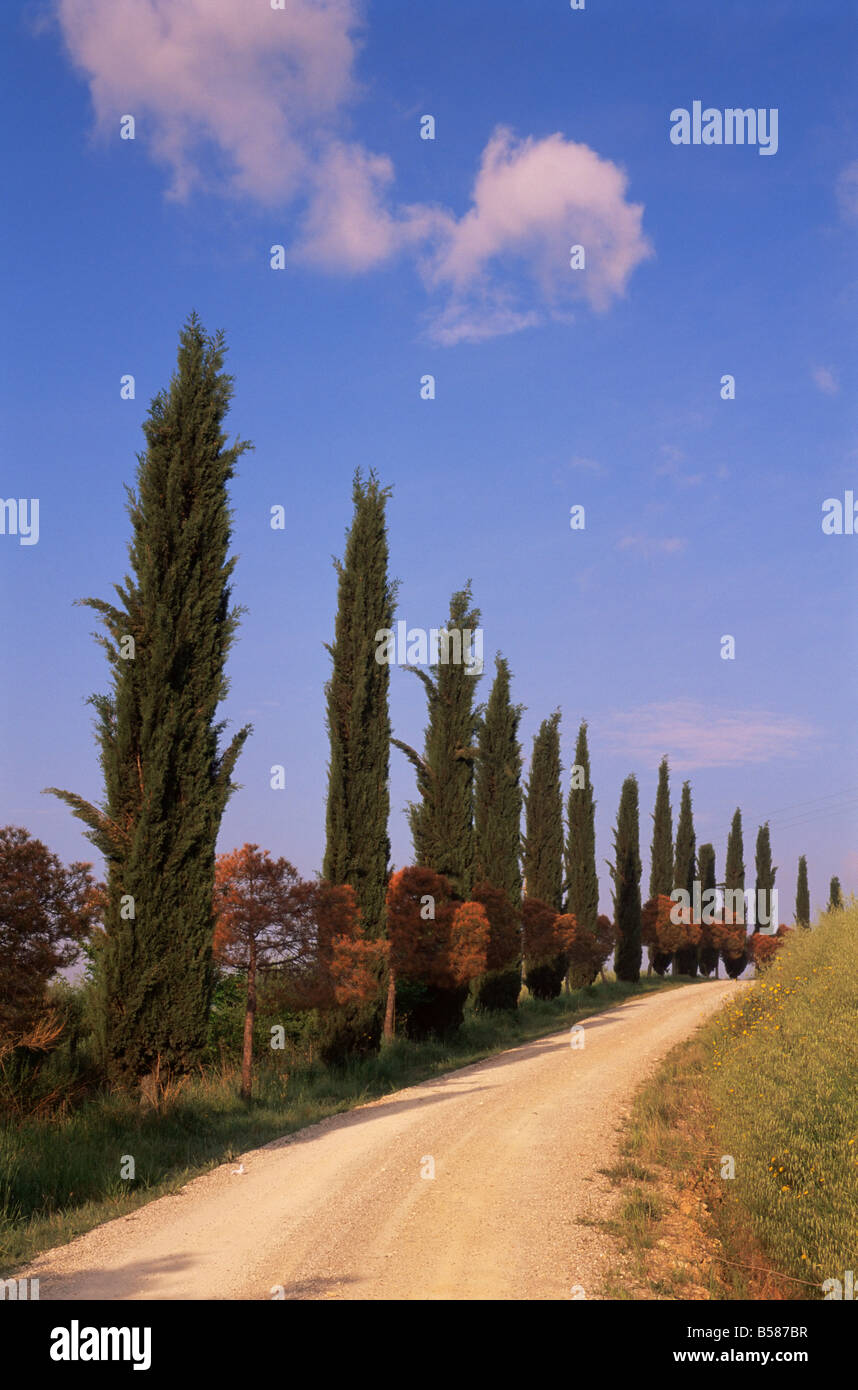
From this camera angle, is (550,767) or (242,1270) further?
(550,767)

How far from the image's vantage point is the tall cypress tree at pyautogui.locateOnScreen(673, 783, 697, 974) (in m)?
62.9

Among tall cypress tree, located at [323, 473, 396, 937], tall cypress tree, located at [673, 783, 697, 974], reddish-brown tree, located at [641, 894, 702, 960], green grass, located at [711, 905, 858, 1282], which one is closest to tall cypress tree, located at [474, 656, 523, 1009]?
tall cypress tree, located at [323, 473, 396, 937]

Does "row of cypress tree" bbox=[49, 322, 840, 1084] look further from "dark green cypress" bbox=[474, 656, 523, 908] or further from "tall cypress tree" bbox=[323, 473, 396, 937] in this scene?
"dark green cypress" bbox=[474, 656, 523, 908]

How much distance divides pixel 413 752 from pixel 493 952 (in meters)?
6.37

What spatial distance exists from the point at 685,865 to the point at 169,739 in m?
55.0

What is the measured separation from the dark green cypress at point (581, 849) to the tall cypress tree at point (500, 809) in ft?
44.3

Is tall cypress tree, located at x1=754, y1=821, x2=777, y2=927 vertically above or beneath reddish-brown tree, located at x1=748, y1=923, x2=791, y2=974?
above

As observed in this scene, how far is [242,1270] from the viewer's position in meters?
7.38

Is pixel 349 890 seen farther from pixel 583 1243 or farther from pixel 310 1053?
pixel 583 1243

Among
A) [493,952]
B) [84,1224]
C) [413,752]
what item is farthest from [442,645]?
[84,1224]

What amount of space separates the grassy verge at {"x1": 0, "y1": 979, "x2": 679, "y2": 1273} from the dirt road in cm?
39

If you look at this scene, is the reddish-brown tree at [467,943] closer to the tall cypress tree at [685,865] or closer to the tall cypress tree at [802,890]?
the tall cypress tree at [685,865]

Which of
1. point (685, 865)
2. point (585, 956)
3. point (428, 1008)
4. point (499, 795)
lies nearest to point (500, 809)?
point (499, 795)
